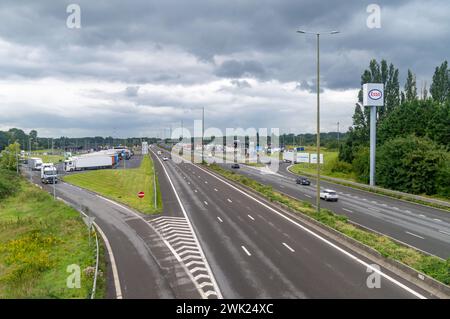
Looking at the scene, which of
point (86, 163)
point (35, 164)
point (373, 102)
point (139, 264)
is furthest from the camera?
point (35, 164)

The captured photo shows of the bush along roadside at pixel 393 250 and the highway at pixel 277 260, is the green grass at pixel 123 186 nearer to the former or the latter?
the highway at pixel 277 260

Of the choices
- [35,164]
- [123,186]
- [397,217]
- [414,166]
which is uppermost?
[414,166]

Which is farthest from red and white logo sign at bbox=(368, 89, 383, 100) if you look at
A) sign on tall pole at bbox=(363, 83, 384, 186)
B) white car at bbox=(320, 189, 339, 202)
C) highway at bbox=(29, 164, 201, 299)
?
highway at bbox=(29, 164, 201, 299)

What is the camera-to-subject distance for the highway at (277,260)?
52.7 feet

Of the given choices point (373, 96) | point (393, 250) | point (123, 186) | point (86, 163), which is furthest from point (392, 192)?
point (86, 163)

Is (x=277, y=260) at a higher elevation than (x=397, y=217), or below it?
higher

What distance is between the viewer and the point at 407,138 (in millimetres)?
54625

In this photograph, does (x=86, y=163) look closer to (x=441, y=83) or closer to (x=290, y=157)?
(x=290, y=157)

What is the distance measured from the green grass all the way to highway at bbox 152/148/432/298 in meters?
6.50

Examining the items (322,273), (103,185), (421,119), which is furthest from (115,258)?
(421,119)

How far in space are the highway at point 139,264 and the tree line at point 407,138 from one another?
38.6 m

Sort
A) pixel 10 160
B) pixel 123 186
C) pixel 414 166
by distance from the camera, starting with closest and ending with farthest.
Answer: pixel 414 166 → pixel 123 186 → pixel 10 160

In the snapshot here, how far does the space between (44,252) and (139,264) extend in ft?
25.6

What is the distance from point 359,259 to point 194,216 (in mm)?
16980
